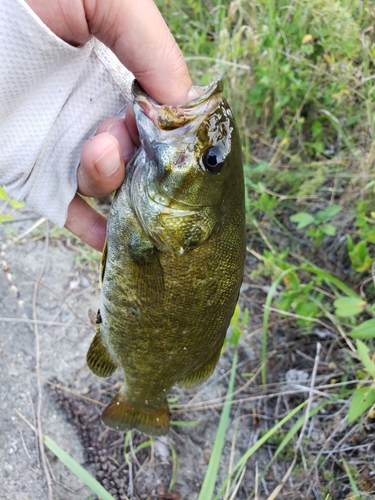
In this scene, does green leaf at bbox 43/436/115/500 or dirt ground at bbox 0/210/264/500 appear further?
dirt ground at bbox 0/210/264/500

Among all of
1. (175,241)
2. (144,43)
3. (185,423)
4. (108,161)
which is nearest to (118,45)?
(144,43)

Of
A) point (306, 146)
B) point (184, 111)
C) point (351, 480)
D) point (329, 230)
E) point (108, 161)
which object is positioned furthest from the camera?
point (306, 146)

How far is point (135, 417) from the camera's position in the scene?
196cm

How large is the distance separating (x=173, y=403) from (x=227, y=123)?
5.53ft

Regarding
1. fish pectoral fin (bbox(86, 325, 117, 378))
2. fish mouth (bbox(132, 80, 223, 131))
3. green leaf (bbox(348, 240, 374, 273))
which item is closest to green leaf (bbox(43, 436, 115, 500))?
fish pectoral fin (bbox(86, 325, 117, 378))

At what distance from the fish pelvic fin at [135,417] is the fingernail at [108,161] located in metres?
1.00

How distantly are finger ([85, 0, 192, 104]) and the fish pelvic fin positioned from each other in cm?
129

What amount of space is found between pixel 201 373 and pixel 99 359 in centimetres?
45

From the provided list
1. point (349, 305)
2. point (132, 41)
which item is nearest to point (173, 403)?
point (349, 305)

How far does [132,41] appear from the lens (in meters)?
1.59

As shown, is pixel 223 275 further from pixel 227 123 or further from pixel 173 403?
pixel 173 403

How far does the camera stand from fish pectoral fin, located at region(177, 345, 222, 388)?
1.86 m

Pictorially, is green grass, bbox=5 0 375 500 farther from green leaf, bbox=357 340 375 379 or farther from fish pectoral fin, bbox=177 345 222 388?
fish pectoral fin, bbox=177 345 222 388

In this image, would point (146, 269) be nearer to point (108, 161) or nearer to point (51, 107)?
point (108, 161)
